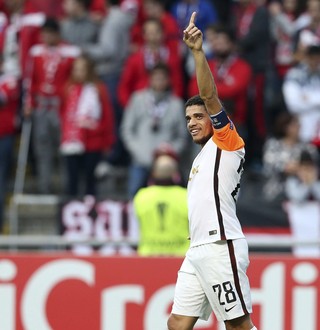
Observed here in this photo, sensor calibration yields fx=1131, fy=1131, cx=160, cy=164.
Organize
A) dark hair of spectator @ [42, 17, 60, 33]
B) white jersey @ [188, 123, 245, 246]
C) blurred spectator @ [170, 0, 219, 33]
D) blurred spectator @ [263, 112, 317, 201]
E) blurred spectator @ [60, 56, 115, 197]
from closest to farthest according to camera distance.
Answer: white jersey @ [188, 123, 245, 246], blurred spectator @ [263, 112, 317, 201], blurred spectator @ [60, 56, 115, 197], dark hair of spectator @ [42, 17, 60, 33], blurred spectator @ [170, 0, 219, 33]

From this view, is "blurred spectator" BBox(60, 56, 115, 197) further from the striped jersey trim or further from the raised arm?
the raised arm

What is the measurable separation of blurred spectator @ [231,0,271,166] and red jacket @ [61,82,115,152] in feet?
6.11

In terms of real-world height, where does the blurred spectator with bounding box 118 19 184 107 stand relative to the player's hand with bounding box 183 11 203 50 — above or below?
above

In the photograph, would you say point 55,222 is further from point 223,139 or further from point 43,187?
point 223,139

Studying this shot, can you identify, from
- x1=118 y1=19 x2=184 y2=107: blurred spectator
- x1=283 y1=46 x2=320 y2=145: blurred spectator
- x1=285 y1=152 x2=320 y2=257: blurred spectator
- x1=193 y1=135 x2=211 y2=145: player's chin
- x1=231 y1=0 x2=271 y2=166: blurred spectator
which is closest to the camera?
x1=193 y1=135 x2=211 y2=145: player's chin

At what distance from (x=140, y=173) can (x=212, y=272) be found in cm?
556

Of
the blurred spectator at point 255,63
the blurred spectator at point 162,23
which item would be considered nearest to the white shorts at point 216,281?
the blurred spectator at point 162,23

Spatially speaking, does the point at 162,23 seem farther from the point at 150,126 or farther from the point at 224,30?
the point at 150,126

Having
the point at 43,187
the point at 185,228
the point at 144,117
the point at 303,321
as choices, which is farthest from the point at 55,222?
the point at 303,321

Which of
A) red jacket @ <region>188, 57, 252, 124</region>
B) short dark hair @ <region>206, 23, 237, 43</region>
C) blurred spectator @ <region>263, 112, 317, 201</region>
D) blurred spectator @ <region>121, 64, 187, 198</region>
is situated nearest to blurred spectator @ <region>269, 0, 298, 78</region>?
red jacket @ <region>188, 57, 252, 124</region>

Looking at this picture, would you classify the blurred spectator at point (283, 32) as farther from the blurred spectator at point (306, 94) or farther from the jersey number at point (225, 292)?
the jersey number at point (225, 292)

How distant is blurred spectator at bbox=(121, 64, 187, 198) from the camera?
12914mm

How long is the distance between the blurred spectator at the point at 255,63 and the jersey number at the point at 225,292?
6.40 m

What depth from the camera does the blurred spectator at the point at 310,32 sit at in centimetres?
1313
